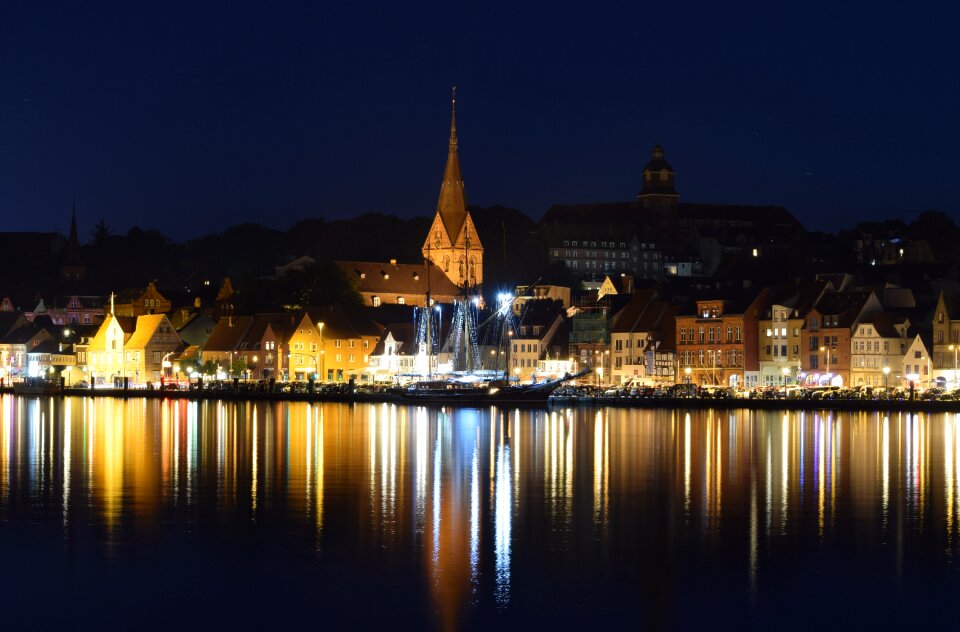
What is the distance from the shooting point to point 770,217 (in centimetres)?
18012

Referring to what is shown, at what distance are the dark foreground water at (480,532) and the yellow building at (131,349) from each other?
6731 centimetres

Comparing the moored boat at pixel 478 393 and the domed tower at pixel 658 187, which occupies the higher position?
the domed tower at pixel 658 187

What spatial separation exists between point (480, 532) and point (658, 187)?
15367cm

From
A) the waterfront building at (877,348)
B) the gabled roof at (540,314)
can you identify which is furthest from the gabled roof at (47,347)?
the waterfront building at (877,348)

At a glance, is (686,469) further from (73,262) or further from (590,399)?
(73,262)

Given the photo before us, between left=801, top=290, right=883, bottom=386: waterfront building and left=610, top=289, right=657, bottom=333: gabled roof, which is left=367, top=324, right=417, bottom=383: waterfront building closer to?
left=610, top=289, right=657, bottom=333: gabled roof

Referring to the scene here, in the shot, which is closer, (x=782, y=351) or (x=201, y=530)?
(x=201, y=530)

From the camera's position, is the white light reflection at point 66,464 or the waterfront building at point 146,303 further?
A: the waterfront building at point 146,303

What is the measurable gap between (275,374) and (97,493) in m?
73.3

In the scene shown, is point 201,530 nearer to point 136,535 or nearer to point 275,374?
point 136,535

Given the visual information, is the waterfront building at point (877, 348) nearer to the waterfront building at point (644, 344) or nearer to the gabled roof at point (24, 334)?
the waterfront building at point (644, 344)

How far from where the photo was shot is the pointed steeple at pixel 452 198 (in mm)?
157875

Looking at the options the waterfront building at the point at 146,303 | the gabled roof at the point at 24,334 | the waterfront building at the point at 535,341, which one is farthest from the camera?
the waterfront building at the point at 146,303

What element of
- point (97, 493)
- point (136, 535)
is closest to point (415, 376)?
point (97, 493)
